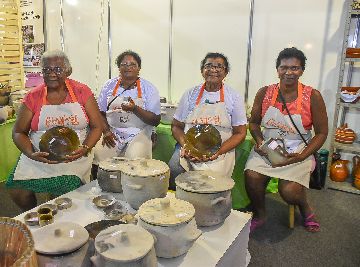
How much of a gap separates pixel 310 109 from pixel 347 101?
0.99 m

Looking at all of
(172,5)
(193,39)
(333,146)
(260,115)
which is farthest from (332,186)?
(172,5)

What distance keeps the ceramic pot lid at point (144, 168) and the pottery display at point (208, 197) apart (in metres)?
0.10

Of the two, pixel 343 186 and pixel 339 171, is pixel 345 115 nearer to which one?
pixel 339 171

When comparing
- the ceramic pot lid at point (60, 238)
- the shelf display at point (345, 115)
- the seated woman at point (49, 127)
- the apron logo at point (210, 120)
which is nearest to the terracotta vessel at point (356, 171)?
the shelf display at point (345, 115)

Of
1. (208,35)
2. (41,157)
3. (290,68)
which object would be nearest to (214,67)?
(290,68)

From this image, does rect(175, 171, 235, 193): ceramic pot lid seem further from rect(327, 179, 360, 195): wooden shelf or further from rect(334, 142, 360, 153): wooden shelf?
rect(327, 179, 360, 195): wooden shelf

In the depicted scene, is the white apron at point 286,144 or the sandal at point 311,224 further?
the sandal at point 311,224

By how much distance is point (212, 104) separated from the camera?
2535 millimetres

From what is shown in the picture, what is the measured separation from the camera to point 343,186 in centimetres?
344

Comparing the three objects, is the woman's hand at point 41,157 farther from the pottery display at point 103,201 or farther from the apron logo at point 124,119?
the apron logo at point 124,119

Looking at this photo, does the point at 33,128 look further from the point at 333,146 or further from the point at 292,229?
the point at 333,146

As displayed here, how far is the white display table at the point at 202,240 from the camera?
105cm

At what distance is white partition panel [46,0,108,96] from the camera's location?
454 cm

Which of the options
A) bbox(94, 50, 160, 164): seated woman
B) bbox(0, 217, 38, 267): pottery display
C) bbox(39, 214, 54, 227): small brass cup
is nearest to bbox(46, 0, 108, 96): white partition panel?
bbox(94, 50, 160, 164): seated woman
